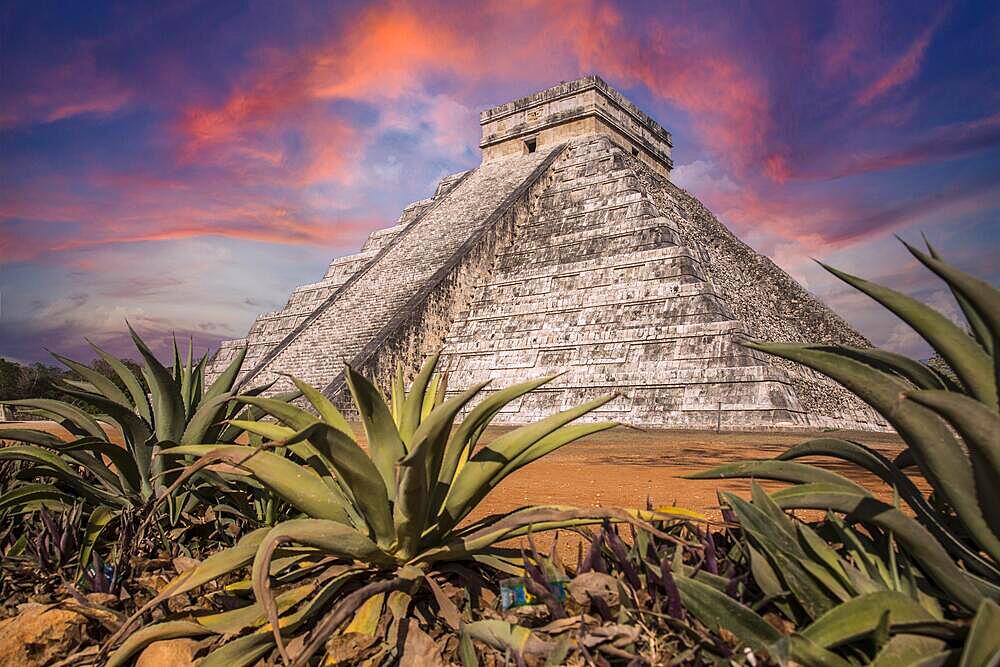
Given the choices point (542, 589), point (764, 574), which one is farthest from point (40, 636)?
point (764, 574)

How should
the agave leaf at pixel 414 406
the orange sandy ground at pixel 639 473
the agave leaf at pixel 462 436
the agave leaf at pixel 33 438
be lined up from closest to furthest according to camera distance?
the agave leaf at pixel 462 436 → the agave leaf at pixel 414 406 → the agave leaf at pixel 33 438 → the orange sandy ground at pixel 639 473

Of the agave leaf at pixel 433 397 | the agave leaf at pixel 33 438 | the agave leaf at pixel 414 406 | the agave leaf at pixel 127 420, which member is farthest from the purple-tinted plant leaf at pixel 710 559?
the agave leaf at pixel 33 438

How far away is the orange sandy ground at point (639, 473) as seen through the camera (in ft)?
12.7

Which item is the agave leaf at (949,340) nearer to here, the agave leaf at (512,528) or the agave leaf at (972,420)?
the agave leaf at (972,420)

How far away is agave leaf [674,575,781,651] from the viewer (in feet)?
4.28

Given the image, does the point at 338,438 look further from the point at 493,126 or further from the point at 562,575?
the point at 493,126

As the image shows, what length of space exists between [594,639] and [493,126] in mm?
22340

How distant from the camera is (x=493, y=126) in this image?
22328 mm

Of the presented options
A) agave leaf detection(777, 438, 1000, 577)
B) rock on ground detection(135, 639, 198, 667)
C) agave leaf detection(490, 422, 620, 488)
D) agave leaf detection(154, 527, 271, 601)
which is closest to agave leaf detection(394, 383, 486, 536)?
agave leaf detection(490, 422, 620, 488)

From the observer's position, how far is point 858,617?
4.03 feet

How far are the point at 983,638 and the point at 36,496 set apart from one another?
3.35 meters

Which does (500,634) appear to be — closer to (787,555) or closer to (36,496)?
(787,555)

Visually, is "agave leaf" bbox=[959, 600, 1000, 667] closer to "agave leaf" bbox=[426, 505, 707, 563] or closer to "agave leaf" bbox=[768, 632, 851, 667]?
"agave leaf" bbox=[768, 632, 851, 667]

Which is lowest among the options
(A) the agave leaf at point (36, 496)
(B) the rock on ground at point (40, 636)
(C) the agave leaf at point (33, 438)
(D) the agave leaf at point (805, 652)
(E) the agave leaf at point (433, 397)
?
(B) the rock on ground at point (40, 636)
